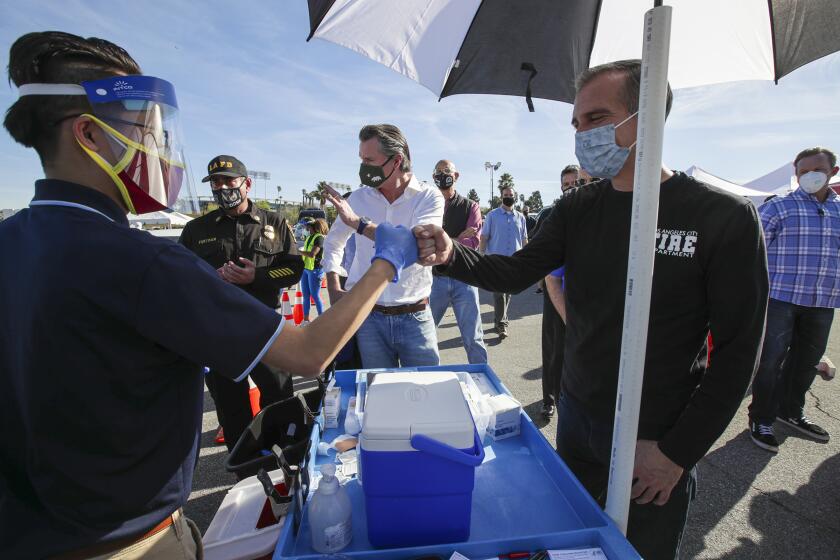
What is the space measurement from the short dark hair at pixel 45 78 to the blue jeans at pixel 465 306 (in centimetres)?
306

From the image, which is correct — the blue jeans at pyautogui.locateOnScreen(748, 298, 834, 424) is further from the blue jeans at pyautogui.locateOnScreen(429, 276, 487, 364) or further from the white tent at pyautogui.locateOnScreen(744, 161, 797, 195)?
the white tent at pyautogui.locateOnScreen(744, 161, 797, 195)

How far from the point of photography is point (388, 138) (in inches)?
101

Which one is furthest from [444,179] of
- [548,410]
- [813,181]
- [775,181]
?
[775,181]

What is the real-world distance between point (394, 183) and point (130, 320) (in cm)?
193

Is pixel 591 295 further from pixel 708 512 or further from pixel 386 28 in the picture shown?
pixel 708 512

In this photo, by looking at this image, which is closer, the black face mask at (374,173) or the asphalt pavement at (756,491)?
the asphalt pavement at (756,491)

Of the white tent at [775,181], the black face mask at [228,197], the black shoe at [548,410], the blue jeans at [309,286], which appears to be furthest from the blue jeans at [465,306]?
the white tent at [775,181]

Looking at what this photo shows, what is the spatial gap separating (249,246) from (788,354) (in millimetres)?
4636

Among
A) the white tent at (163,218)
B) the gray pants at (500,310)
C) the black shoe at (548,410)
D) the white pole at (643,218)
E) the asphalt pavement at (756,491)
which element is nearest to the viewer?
the white pole at (643,218)

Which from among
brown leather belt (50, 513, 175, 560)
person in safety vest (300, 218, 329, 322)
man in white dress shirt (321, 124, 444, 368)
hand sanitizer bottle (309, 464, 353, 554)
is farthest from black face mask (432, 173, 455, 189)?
brown leather belt (50, 513, 175, 560)

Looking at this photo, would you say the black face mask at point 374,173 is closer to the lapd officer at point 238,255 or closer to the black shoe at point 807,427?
the lapd officer at point 238,255

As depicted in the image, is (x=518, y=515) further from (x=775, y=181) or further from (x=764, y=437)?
(x=775, y=181)

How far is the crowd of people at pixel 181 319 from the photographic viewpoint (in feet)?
3.09

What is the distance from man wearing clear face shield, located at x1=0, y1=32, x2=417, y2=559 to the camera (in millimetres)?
932
